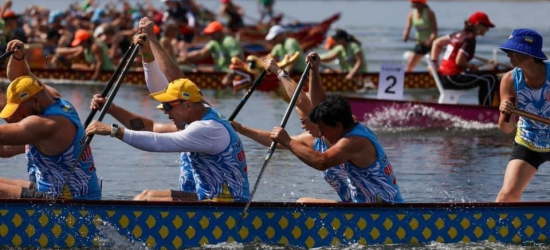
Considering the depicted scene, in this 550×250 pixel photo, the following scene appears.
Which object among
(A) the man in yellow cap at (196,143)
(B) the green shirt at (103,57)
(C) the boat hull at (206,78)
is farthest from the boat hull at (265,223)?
(B) the green shirt at (103,57)

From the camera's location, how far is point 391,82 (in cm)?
1747

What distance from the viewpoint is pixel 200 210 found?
8641mm

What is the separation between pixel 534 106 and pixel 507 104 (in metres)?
0.41

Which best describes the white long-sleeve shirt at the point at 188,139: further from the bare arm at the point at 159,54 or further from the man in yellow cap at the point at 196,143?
the bare arm at the point at 159,54

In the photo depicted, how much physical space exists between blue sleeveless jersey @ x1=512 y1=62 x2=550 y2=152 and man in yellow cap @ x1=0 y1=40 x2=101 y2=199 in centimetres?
334

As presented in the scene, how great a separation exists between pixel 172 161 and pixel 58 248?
5924 mm

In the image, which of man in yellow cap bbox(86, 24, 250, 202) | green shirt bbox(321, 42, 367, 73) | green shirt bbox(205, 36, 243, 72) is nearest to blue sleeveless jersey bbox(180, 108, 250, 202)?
man in yellow cap bbox(86, 24, 250, 202)

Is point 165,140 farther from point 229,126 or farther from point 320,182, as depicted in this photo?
point 320,182

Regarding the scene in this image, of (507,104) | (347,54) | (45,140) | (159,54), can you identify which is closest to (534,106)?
(507,104)

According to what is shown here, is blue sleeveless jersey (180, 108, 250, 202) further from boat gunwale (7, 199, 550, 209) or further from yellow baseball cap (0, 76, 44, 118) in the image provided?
yellow baseball cap (0, 76, 44, 118)

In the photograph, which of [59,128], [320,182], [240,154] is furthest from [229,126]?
[320,182]

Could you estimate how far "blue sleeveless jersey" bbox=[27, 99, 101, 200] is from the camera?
8.70 m

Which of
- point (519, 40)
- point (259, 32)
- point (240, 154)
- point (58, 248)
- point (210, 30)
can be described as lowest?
point (259, 32)

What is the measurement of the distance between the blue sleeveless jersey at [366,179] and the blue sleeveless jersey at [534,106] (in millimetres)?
1277
